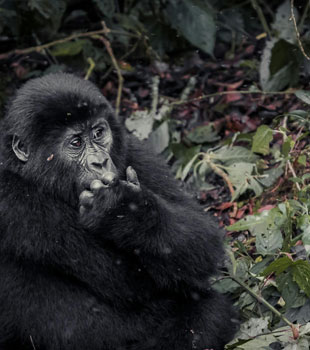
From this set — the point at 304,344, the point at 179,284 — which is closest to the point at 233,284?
the point at 179,284

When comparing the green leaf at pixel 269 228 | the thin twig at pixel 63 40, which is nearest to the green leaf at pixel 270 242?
the green leaf at pixel 269 228

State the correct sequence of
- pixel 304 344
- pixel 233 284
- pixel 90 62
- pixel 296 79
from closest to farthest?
pixel 304 344
pixel 233 284
pixel 296 79
pixel 90 62

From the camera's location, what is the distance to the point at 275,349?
14.1 feet

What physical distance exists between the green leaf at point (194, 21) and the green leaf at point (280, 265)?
3.09 m

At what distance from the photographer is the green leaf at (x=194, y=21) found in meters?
7.05

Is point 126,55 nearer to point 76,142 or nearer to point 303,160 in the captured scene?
point 303,160

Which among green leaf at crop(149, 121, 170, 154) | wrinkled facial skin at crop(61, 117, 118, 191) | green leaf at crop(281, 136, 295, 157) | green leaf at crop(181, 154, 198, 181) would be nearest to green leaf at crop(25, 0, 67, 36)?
green leaf at crop(149, 121, 170, 154)

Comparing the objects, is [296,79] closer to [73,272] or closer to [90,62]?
[90,62]

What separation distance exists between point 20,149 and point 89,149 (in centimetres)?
40

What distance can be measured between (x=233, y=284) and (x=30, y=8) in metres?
4.06

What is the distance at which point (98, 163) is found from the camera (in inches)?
174

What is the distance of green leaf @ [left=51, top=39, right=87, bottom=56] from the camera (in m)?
7.79

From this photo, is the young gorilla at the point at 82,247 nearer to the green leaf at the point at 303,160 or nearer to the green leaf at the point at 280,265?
the green leaf at the point at 280,265

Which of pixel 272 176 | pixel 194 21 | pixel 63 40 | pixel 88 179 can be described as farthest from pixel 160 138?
pixel 88 179
